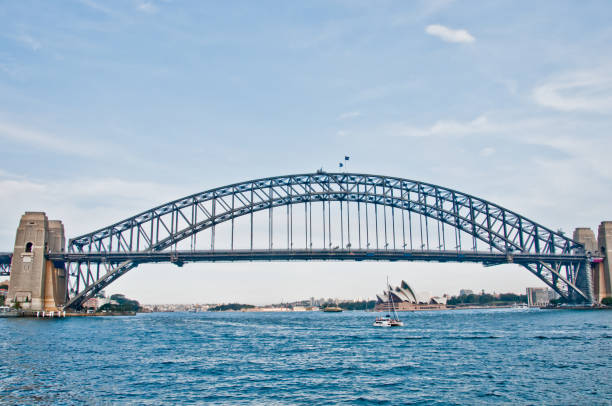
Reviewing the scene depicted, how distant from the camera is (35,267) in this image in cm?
9000

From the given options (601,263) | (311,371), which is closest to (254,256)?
(311,371)

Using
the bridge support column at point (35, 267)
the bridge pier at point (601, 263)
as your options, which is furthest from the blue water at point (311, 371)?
the bridge pier at point (601, 263)

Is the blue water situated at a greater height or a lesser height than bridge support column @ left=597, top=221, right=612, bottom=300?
lesser

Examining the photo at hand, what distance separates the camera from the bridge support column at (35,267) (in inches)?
3494

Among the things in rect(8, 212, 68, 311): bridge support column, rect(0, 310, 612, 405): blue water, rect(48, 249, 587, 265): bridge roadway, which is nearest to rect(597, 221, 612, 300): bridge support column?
rect(48, 249, 587, 265): bridge roadway

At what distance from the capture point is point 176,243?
9569 cm

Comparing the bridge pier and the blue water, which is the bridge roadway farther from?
the blue water

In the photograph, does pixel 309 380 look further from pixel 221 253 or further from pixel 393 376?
pixel 221 253

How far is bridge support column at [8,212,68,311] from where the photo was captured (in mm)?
88750

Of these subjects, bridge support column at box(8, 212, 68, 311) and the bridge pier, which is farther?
the bridge pier

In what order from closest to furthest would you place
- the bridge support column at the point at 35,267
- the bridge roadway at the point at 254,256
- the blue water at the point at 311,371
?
1. the blue water at the point at 311,371
2. the bridge support column at the point at 35,267
3. the bridge roadway at the point at 254,256

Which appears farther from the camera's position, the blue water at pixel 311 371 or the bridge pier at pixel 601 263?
the bridge pier at pixel 601 263

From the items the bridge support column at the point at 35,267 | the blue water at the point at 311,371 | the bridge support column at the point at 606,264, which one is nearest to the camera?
the blue water at the point at 311,371

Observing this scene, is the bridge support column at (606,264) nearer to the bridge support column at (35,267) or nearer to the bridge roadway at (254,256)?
the bridge roadway at (254,256)
